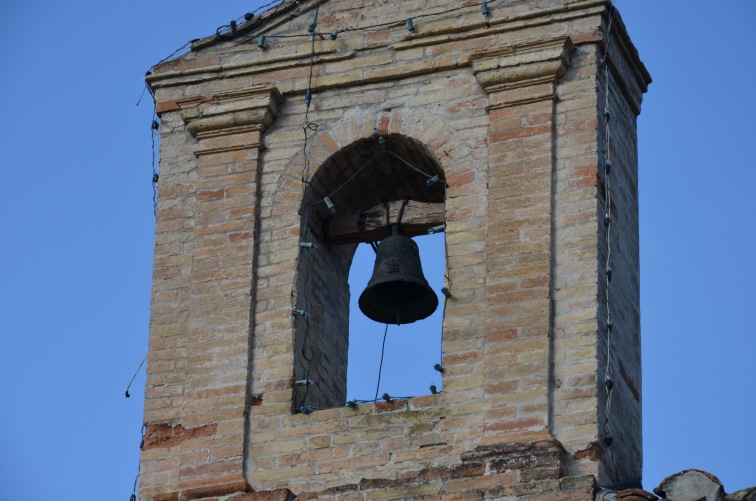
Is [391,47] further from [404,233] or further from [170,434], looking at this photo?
→ [170,434]

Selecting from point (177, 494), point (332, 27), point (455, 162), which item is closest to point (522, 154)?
point (455, 162)

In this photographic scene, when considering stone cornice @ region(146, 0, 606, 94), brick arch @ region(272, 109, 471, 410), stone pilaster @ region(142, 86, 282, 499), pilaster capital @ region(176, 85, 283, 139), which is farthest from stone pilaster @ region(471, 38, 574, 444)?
stone pilaster @ region(142, 86, 282, 499)

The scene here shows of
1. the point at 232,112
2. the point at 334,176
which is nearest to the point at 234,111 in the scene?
the point at 232,112

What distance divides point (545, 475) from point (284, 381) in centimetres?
197

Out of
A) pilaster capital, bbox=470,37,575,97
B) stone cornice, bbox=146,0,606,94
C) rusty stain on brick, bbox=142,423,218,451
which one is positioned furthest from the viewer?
stone cornice, bbox=146,0,606,94

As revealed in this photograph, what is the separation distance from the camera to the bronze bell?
17.7 metres

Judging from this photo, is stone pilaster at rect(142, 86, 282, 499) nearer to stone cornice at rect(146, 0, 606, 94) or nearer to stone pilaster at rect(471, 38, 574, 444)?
stone cornice at rect(146, 0, 606, 94)

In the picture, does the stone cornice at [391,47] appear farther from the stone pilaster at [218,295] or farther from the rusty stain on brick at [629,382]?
the rusty stain on brick at [629,382]

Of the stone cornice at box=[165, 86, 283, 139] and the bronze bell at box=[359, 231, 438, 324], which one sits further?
the stone cornice at box=[165, 86, 283, 139]

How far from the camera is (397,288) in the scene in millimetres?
17938

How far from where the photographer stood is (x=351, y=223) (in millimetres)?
18078

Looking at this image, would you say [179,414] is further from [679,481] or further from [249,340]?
[679,481]

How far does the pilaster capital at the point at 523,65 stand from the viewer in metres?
17.7

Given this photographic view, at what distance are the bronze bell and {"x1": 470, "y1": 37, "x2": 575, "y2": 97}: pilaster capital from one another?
114cm
